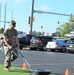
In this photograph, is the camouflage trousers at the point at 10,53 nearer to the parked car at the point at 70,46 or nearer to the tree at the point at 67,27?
the parked car at the point at 70,46

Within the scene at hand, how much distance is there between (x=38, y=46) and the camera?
33938mm

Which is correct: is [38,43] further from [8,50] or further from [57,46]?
[8,50]

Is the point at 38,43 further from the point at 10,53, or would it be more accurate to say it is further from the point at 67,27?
the point at 67,27

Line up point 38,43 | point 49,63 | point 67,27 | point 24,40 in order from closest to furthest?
point 49,63
point 38,43
point 24,40
point 67,27

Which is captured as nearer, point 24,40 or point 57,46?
point 57,46

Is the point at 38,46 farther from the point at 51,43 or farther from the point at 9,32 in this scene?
the point at 9,32

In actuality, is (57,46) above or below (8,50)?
below

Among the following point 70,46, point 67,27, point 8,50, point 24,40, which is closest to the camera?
point 8,50

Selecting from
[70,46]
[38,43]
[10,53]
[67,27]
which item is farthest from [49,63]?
[67,27]

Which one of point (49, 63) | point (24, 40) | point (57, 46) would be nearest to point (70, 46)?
point (57, 46)

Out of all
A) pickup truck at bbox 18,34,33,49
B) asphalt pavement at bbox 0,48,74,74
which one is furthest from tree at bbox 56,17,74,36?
asphalt pavement at bbox 0,48,74,74

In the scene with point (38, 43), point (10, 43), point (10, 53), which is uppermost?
point (10, 43)

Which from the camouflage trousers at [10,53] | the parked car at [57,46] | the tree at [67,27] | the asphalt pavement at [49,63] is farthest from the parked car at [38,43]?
the tree at [67,27]

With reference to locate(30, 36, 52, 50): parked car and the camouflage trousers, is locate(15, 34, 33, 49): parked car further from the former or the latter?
the camouflage trousers
